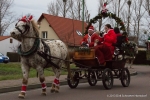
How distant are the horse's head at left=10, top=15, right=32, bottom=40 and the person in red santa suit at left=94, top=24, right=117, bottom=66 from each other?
3.15 metres

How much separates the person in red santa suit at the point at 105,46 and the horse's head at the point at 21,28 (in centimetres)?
315

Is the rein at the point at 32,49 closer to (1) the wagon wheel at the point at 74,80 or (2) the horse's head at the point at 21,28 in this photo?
(2) the horse's head at the point at 21,28

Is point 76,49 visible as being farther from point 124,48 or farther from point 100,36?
point 124,48

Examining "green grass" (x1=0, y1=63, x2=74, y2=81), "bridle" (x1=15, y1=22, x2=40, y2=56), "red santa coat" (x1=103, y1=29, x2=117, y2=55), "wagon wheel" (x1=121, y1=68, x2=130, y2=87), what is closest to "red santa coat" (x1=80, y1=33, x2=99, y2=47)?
"red santa coat" (x1=103, y1=29, x2=117, y2=55)

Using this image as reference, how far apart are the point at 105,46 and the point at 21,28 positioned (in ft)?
12.3

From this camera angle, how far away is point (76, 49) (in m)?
13.0

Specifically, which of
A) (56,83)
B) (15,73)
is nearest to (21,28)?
(56,83)

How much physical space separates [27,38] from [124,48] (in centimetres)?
486

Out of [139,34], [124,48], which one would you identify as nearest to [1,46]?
[139,34]

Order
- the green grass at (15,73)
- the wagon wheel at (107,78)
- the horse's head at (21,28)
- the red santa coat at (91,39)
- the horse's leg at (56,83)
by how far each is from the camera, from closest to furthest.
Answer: the horse's head at (21,28), the horse's leg at (56,83), the wagon wheel at (107,78), the red santa coat at (91,39), the green grass at (15,73)

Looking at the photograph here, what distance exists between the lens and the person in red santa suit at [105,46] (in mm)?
12633

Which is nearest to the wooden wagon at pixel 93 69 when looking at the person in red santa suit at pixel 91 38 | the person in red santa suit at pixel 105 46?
the person in red santa suit at pixel 105 46

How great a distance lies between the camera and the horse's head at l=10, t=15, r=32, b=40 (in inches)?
403

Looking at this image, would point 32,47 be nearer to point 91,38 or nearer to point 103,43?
point 91,38
